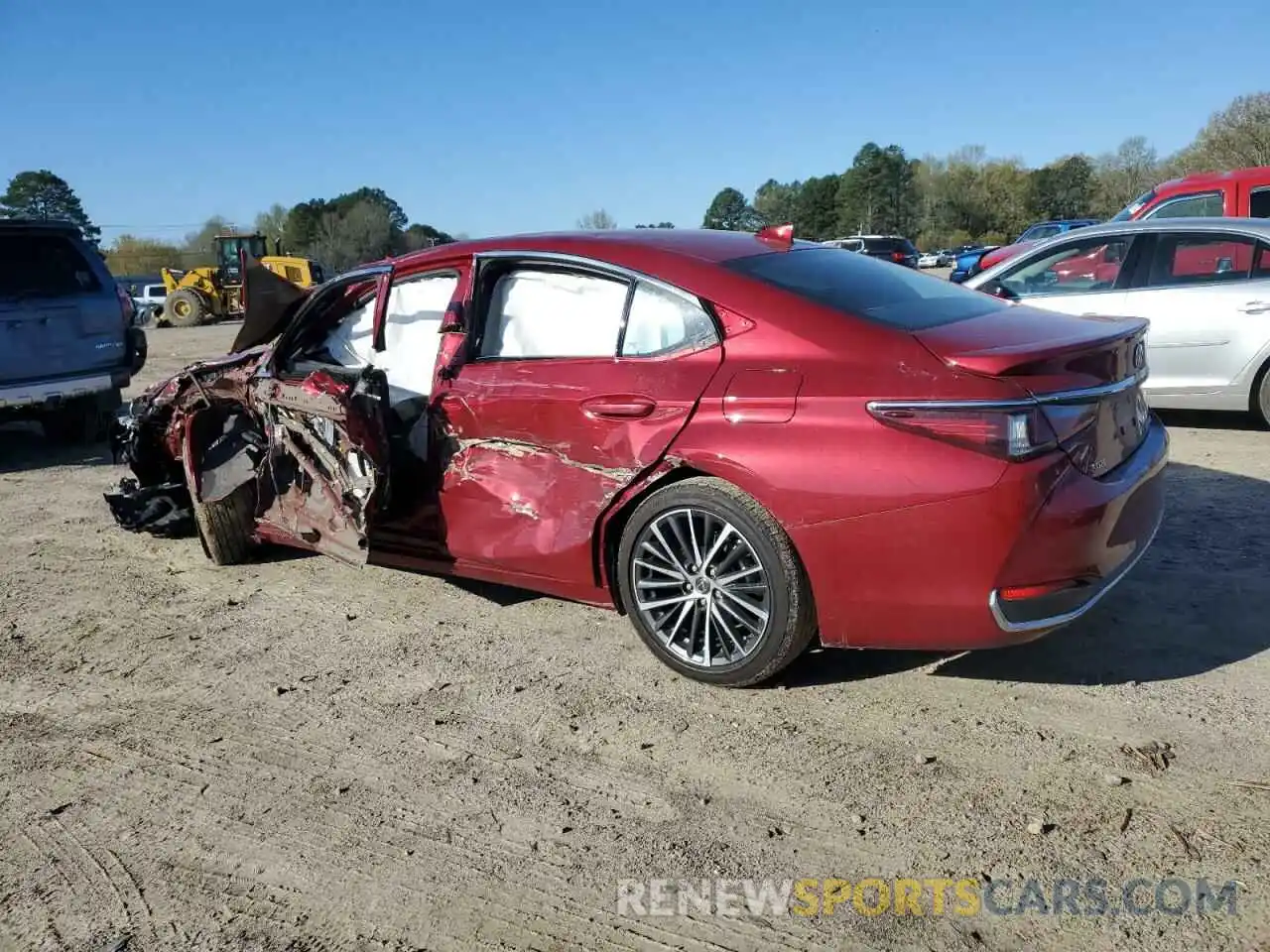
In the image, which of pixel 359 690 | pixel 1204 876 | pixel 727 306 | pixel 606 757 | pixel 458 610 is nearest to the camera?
pixel 1204 876

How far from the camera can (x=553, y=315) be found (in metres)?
4.17

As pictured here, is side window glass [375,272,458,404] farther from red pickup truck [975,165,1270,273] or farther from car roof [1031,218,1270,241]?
red pickup truck [975,165,1270,273]

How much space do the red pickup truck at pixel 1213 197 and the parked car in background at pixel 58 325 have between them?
8.22 metres

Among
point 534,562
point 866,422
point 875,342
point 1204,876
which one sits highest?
point 875,342

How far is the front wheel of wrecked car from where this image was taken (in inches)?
209

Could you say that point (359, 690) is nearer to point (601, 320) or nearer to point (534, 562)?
point (534, 562)

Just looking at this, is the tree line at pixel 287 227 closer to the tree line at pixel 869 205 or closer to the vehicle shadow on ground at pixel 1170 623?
the tree line at pixel 869 205

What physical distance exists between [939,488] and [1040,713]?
923mm

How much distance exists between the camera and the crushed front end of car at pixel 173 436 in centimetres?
531

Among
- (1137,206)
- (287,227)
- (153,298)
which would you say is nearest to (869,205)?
(287,227)

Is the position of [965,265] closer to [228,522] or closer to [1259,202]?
[1259,202]

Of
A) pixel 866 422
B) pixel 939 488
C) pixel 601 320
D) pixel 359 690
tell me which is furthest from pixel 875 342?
pixel 359 690

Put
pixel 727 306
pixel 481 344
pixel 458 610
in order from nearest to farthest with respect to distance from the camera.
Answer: pixel 727 306 → pixel 481 344 → pixel 458 610

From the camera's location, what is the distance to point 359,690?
3896 millimetres
